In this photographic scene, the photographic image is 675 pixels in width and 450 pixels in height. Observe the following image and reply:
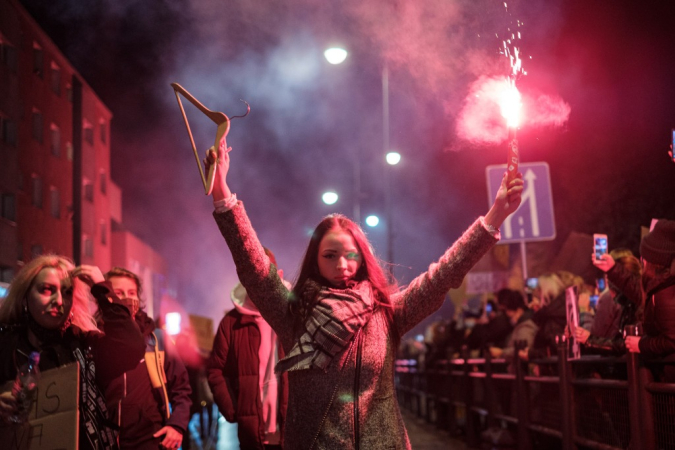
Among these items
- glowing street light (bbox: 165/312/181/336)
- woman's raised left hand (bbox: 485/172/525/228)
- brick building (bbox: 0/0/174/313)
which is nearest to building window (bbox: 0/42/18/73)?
brick building (bbox: 0/0/174/313)

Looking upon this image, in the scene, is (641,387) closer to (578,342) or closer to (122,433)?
(578,342)

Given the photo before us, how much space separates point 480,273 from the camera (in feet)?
59.5

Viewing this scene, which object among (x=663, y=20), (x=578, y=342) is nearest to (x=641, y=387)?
(x=578, y=342)

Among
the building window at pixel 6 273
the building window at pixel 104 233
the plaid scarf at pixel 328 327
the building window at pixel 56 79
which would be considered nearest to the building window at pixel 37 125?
the building window at pixel 56 79

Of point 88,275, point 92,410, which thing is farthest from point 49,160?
point 92,410

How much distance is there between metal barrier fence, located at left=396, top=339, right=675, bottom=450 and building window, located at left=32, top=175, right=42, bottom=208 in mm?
25950

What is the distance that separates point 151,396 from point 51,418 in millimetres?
1304

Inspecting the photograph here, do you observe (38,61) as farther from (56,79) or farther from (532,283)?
(532,283)

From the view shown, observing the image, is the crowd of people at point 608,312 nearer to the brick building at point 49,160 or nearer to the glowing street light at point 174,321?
the glowing street light at point 174,321

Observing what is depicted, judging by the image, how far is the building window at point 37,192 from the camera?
1432 inches

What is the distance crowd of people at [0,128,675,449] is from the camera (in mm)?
3342

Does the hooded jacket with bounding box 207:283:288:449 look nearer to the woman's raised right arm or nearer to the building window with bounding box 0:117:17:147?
the woman's raised right arm

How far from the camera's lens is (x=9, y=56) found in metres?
32.9

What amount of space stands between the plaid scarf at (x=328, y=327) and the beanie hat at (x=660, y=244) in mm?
3554
